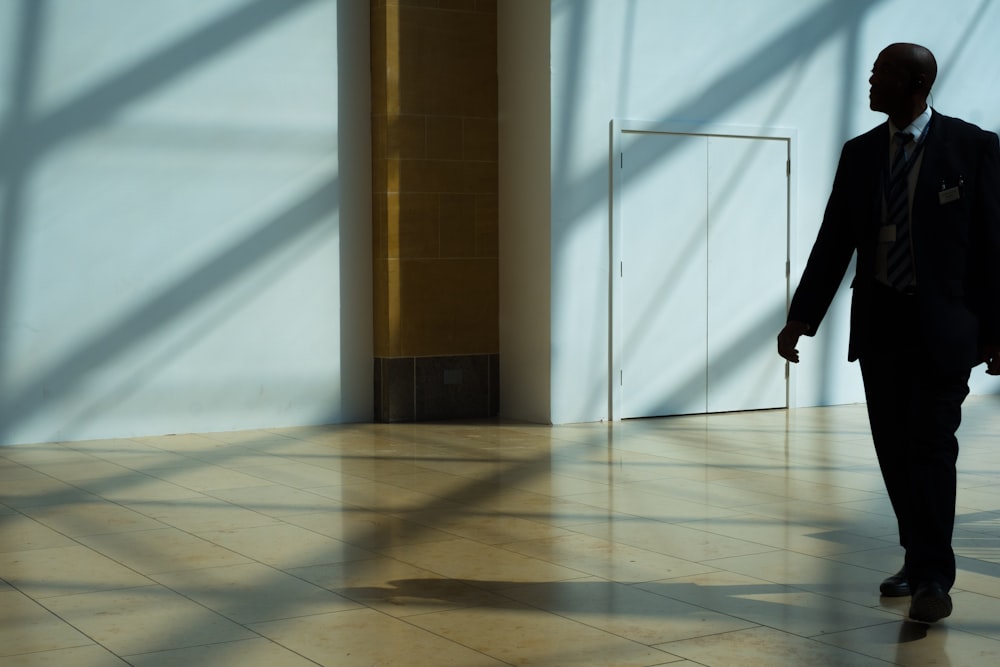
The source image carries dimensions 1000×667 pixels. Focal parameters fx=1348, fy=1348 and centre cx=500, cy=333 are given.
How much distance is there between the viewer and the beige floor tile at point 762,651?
337 cm

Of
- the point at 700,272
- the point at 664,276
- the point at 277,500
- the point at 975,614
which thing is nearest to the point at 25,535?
the point at 277,500

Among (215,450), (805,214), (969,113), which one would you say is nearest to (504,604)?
(215,450)

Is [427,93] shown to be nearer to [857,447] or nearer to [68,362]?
[68,362]

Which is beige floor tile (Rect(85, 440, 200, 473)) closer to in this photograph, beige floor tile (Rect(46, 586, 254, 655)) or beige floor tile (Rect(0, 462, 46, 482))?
beige floor tile (Rect(0, 462, 46, 482))

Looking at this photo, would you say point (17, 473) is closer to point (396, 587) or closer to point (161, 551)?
point (161, 551)

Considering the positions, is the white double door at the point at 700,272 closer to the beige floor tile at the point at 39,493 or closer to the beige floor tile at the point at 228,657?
the beige floor tile at the point at 39,493

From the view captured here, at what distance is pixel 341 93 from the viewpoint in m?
8.20

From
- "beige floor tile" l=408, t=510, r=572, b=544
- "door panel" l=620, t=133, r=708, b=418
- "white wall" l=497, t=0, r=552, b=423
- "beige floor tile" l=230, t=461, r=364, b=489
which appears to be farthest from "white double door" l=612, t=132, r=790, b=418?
"beige floor tile" l=408, t=510, r=572, b=544

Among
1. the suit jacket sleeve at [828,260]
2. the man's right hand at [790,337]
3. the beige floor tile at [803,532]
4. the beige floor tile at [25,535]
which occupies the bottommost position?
the beige floor tile at [803,532]

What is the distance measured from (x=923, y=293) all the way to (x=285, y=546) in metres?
2.40

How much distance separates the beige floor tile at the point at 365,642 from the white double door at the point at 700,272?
477 centimetres

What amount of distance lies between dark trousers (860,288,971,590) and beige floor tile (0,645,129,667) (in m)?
2.15

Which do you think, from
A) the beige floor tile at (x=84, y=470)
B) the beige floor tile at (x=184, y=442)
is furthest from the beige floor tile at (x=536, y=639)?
the beige floor tile at (x=184, y=442)

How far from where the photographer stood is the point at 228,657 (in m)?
3.43
